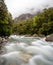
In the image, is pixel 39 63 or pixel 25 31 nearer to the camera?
pixel 39 63

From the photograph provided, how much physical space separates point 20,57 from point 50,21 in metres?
45.4

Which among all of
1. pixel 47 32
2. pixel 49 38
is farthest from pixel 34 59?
pixel 47 32

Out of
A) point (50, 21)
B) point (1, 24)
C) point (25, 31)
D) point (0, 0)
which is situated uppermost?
point (0, 0)

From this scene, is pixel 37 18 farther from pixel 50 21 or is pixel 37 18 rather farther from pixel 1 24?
pixel 1 24

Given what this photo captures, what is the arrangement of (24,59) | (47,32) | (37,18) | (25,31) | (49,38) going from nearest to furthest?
(24,59)
(49,38)
(47,32)
(37,18)
(25,31)

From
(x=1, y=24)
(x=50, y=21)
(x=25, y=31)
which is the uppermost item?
(x=1, y=24)

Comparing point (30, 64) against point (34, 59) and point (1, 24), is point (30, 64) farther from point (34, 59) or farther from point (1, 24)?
point (1, 24)

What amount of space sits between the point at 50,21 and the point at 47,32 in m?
4.03

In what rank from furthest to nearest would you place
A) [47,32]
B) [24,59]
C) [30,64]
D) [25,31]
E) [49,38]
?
[25,31] → [47,32] → [49,38] → [24,59] → [30,64]

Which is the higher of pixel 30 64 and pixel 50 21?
pixel 30 64

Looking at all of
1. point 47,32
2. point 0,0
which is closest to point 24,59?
point 0,0

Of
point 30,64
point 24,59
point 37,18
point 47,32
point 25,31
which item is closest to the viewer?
point 30,64

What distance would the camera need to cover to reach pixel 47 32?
5962cm

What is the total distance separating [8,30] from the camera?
39719 millimetres
